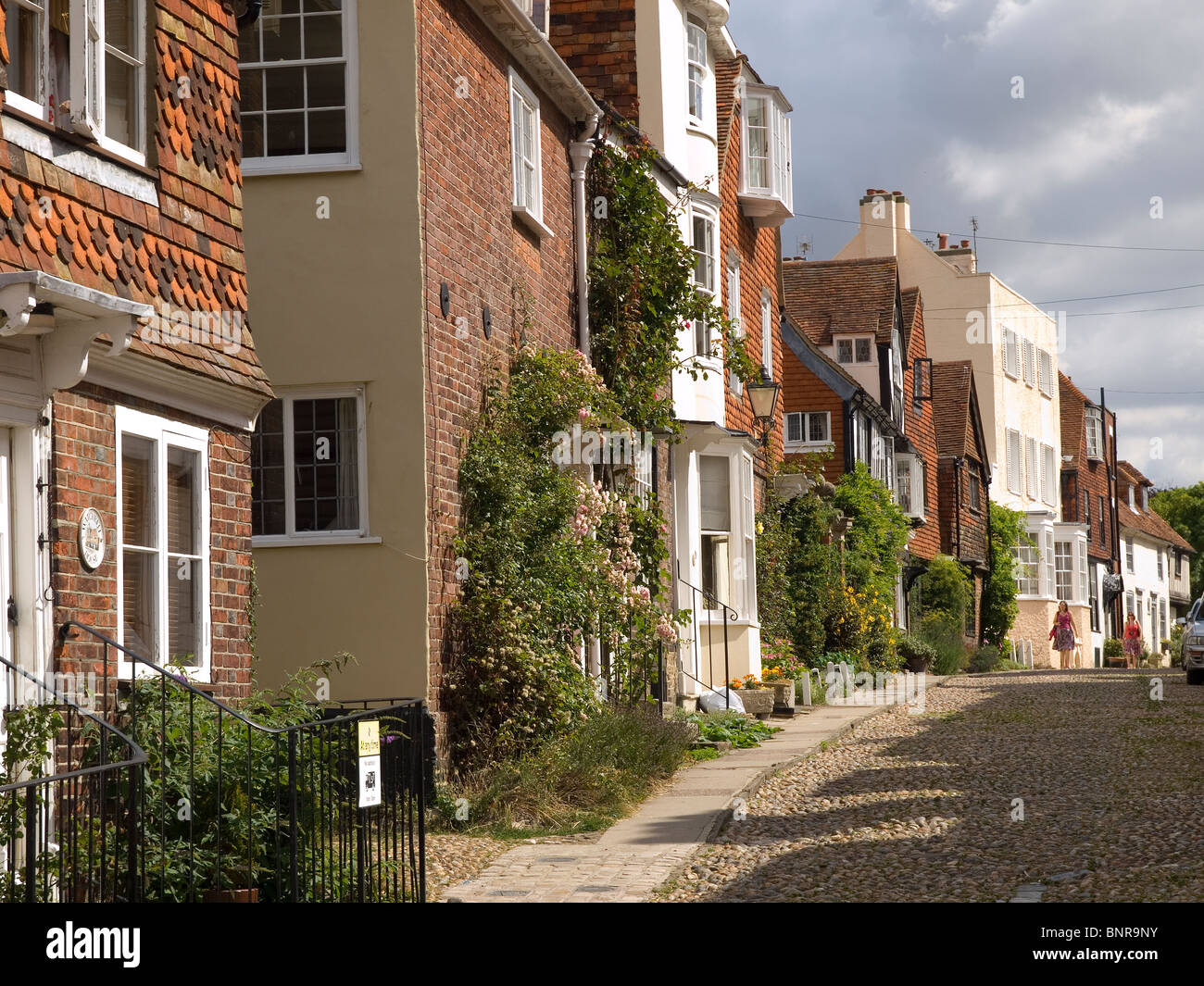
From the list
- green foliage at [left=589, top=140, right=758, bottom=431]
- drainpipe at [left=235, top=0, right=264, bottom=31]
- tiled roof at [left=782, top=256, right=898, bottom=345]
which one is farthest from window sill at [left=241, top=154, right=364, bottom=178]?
tiled roof at [left=782, top=256, right=898, bottom=345]

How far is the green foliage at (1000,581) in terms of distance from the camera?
47.1 meters

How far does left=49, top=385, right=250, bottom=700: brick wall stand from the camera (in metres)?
7.93

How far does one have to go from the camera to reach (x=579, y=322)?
16.9 meters

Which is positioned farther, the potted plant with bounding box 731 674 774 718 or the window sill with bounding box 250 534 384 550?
the potted plant with bounding box 731 674 774 718

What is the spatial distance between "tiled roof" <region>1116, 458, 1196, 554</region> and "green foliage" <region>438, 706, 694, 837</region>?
2196 inches

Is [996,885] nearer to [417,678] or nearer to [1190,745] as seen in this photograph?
[417,678]

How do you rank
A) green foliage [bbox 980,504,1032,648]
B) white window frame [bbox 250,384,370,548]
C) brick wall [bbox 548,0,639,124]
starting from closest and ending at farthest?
1. white window frame [bbox 250,384,370,548]
2. brick wall [bbox 548,0,639,124]
3. green foliage [bbox 980,504,1032,648]

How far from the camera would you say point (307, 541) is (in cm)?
1251

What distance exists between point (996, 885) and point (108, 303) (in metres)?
5.75

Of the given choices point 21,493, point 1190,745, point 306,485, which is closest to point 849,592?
point 1190,745

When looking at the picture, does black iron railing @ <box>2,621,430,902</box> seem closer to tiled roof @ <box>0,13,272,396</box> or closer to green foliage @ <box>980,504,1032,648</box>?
tiled roof @ <box>0,13,272,396</box>

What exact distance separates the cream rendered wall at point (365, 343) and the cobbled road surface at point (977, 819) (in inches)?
123
